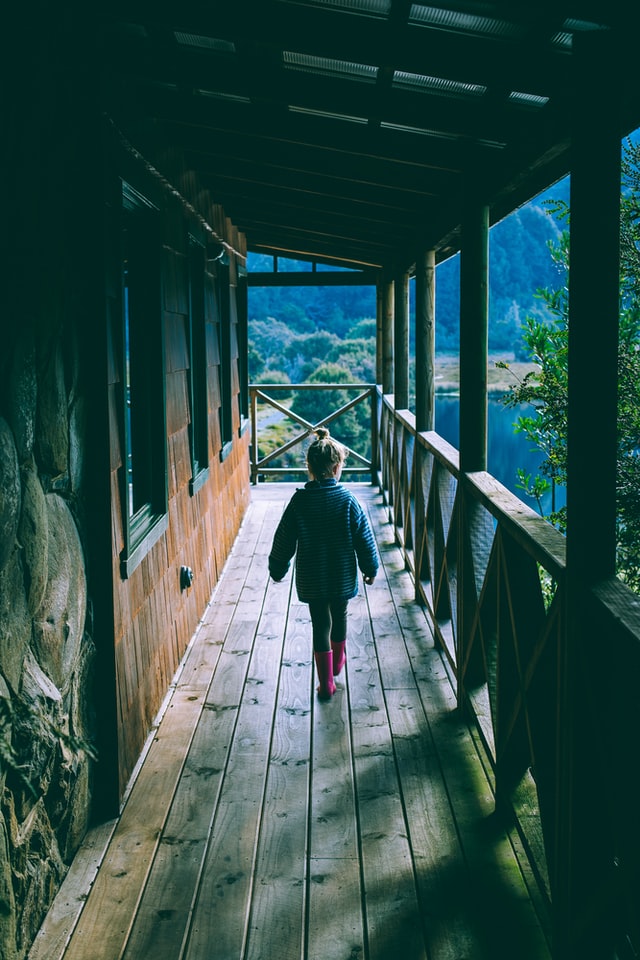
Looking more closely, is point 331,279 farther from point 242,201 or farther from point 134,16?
point 134,16

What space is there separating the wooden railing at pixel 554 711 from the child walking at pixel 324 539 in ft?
1.56

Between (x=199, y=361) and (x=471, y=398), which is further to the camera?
(x=199, y=361)

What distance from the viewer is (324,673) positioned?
4.11 metres

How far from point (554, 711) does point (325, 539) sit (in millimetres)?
1668

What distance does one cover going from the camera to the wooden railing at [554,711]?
1933 mm

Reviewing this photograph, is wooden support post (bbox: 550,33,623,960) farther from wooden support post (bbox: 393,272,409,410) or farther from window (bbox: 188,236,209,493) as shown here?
wooden support post (bbox: 393,272,409,410)

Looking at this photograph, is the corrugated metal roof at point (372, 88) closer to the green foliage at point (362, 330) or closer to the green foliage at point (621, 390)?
the green foliage at point (621, 390)

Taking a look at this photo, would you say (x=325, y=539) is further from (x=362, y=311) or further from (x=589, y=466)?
(x=362, y=311)

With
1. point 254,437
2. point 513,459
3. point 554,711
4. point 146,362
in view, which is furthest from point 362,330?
point 554,711

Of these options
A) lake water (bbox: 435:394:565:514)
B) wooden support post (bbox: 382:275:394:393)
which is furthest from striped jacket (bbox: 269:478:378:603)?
wooden support post (bbox: 382:275:394:393)

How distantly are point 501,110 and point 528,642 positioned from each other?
173 centimetres

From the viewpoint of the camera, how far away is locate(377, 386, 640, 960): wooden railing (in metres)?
1.93

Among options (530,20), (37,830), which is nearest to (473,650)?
(37,830)

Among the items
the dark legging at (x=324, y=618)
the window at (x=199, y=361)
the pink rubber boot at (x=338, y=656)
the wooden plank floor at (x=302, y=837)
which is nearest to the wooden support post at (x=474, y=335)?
the dark legging at (x=324, y=618)
